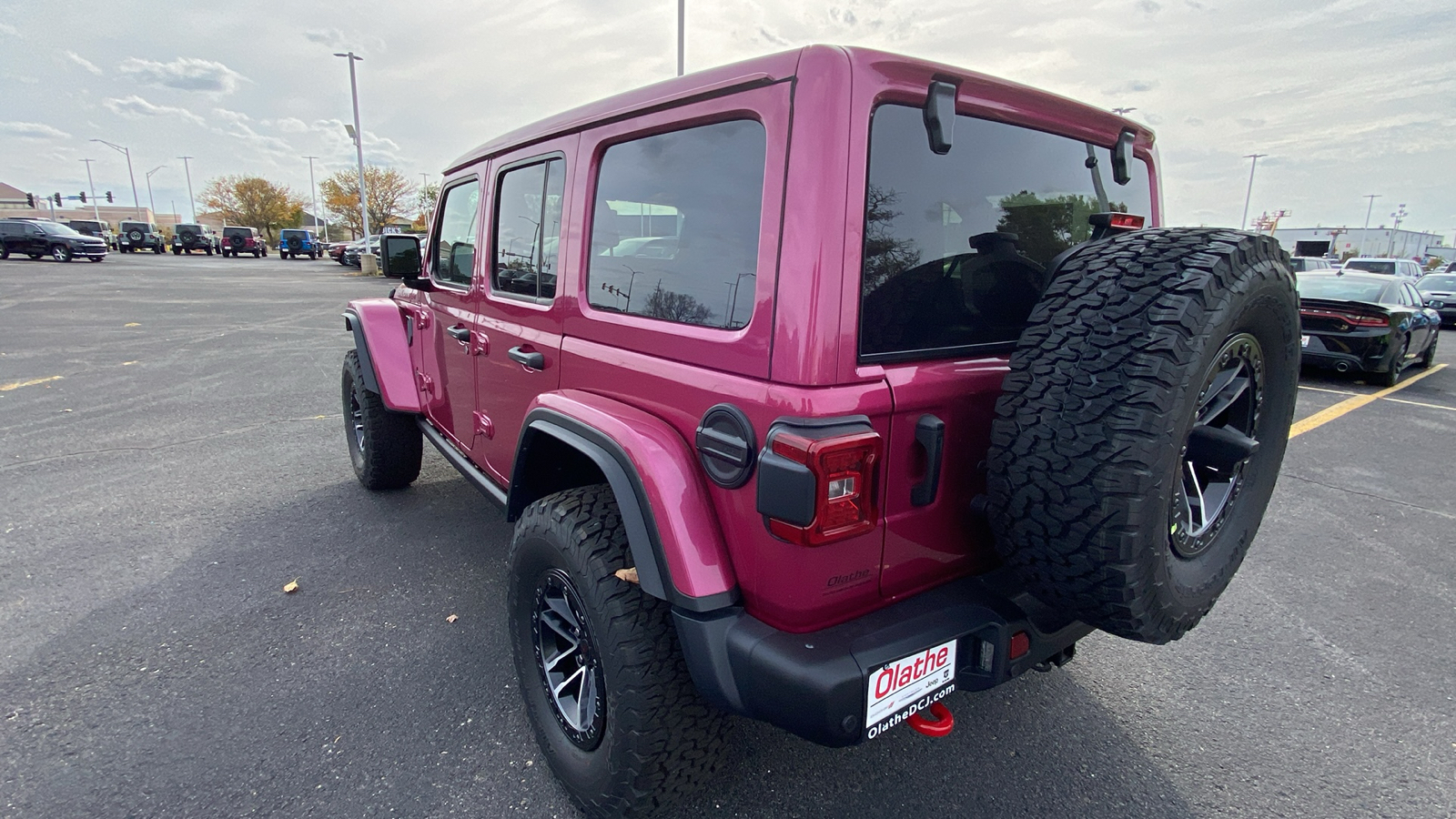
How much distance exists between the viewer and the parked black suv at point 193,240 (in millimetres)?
41156

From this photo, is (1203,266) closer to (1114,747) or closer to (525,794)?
(1114,747)

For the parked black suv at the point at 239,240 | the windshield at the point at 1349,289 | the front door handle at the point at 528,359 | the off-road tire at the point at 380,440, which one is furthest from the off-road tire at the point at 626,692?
the parked black suv at the point at 239,240

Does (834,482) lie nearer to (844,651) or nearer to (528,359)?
(844,651)

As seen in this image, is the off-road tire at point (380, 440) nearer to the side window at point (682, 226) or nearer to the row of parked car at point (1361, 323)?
the side window at point (682, 226)

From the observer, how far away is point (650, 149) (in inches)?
77.9

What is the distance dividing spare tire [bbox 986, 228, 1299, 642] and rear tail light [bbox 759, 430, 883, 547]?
1.15 feet

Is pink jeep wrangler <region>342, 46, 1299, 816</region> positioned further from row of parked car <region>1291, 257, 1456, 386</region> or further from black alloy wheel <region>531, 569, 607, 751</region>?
row of parked car <region>1291, 257, 1456, 386</region>

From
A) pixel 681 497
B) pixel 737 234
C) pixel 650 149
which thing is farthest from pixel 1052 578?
pixel 650 149

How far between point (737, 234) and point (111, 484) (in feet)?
15.9

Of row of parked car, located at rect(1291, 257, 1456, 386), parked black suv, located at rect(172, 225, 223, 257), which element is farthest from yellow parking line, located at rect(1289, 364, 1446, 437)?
parked black suv, located at rect(172, 225, 223, 257)

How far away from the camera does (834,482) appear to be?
148 centimetres

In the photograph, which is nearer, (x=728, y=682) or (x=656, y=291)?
(x=728, y=682)

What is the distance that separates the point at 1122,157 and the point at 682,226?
1.49 m

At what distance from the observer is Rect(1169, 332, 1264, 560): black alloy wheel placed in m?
1.75
